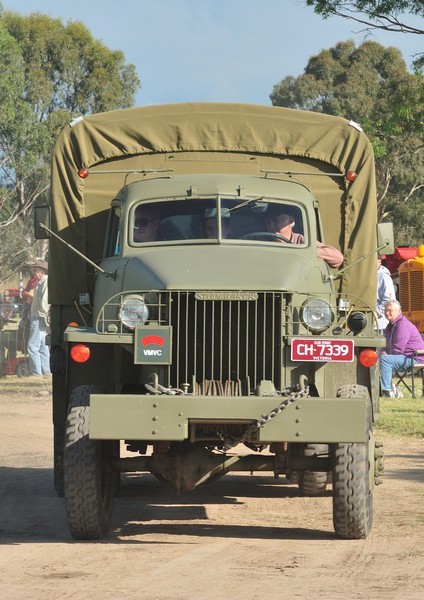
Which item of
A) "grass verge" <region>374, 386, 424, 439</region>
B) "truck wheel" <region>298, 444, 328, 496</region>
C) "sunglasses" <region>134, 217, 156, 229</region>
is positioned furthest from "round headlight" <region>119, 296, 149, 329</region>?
"grass verge" <region>374, 386, 424, 439</region>

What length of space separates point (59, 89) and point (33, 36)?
2696mm

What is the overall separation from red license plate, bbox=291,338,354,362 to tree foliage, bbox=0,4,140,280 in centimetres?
4557

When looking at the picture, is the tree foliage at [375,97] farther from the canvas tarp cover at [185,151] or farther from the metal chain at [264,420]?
the metal chain at [264,420]

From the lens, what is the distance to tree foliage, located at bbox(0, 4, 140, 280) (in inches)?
2103

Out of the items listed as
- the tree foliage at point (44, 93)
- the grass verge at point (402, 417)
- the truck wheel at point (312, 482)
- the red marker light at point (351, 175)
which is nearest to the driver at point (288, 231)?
the red marker light at point (351, 175)

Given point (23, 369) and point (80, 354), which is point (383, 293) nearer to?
point (23, 369)

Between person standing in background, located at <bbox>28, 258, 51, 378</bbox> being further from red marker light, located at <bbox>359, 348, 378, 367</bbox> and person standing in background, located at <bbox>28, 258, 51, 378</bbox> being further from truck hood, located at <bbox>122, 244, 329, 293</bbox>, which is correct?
red marker light, located at <bbox>359, 348, 378, 367</bbox>

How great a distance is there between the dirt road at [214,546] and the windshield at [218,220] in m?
2.06

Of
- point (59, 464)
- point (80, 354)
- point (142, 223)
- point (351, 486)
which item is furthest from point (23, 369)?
point (351, 486)

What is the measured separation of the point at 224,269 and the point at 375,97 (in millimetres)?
47633

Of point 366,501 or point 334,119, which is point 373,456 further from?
point 334,119

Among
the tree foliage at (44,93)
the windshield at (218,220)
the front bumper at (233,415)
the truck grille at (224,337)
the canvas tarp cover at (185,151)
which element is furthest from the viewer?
the tree foliage at (44,93)

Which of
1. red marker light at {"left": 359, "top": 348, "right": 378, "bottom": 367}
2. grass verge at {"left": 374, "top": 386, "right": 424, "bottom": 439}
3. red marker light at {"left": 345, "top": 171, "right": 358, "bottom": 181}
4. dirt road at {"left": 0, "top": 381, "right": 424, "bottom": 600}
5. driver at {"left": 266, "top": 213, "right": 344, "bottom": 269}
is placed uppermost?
red marker light at {"left": 345, "top": 171, "right": 358, "bottom": 181}

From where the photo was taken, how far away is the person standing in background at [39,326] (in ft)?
76.8
